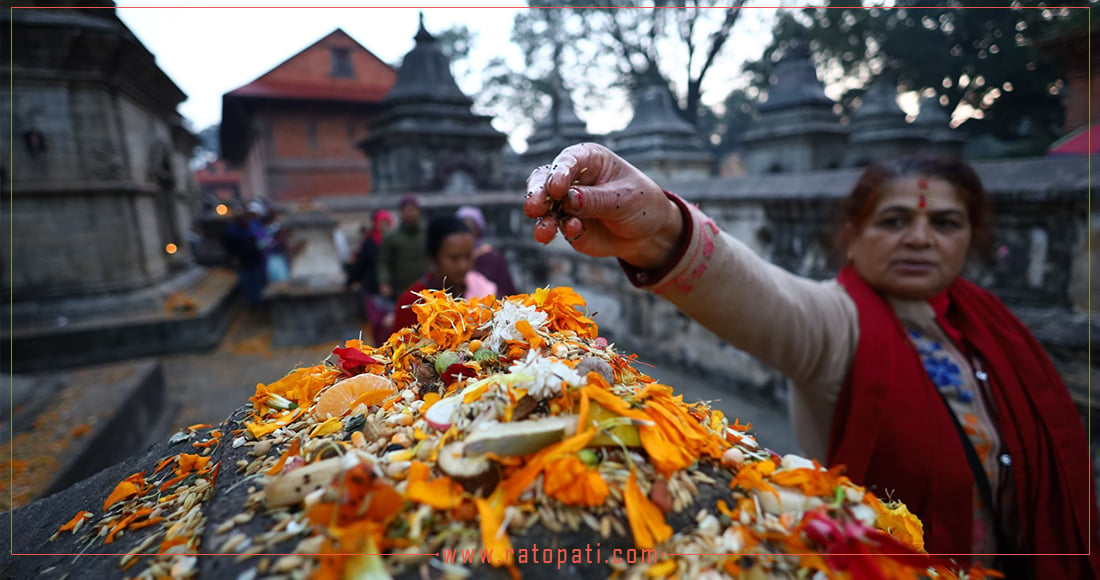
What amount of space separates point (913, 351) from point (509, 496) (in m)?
1.93

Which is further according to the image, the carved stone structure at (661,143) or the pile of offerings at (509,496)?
the carved stone structure at (661,143)

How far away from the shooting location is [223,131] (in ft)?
73.2

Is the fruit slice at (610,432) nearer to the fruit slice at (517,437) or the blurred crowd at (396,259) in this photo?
the fruit slice at (517,437)

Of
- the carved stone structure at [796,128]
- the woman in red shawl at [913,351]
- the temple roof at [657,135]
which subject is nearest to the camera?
the woman in red shawl at [913,351]

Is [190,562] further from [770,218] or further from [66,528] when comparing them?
[770,218]

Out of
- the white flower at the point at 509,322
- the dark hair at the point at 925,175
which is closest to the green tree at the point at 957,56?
the dark hair at the point at 925,175

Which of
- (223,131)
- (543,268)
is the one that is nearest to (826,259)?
(543,268)

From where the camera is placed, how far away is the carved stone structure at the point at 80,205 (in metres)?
5.71

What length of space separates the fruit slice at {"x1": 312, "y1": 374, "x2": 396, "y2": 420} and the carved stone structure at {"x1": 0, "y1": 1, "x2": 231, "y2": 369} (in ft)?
21.5

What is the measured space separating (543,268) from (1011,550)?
6.36 metres

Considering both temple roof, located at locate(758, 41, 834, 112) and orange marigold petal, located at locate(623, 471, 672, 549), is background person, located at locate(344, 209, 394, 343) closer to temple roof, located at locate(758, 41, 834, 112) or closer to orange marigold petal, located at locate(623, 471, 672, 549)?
orange marigold petal, located at locate(623, 471, 672, 549)

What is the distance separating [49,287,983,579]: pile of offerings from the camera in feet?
2.60

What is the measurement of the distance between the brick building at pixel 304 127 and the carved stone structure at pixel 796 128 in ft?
39.3

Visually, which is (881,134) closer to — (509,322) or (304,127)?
(509,322)
